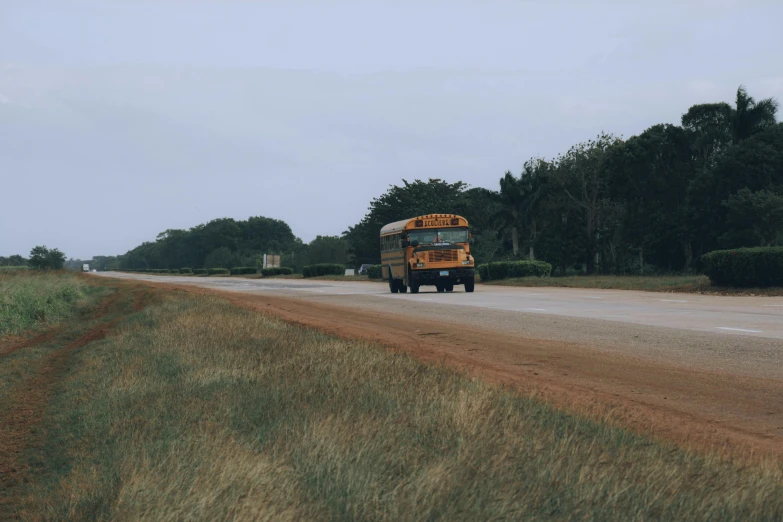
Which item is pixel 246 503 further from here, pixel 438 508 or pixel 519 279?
pixel 519 279

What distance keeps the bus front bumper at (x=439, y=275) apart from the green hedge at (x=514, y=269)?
13.8 m

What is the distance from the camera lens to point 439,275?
3130cm

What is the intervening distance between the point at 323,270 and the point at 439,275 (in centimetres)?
4399

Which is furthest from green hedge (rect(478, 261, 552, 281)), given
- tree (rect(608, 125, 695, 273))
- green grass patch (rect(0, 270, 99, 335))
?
green grass patch (rect(0, 270, 99, 335))

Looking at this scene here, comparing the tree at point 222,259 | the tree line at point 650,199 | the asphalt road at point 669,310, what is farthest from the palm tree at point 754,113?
the tree at point 222,259

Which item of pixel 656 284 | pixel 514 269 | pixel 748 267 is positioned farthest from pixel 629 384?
pixel 514 269

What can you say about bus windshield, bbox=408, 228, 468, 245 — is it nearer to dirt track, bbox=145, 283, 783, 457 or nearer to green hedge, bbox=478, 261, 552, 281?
green hedge, bbox=478, 261, 552, 281

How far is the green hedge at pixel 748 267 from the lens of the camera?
26703mm

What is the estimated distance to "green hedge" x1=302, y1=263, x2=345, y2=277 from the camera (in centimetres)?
7400

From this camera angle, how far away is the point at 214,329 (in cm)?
1341

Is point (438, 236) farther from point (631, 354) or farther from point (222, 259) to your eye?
point (222, 259)

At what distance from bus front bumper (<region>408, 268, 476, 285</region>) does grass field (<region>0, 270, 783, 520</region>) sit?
73.7 ft

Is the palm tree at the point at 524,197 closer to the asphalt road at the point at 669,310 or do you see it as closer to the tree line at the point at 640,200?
the tree line at the point at 640,200

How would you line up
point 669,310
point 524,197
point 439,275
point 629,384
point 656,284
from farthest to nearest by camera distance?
point 524,197
point 656,284
point 439,275
point 669,310
point 629,384
